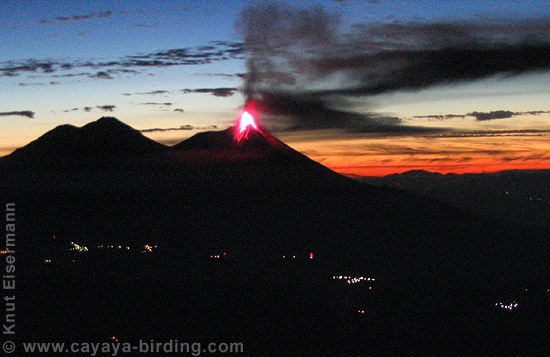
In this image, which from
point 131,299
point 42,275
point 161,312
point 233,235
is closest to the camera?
point 161,312

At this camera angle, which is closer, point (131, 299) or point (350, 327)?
point (350, 327)

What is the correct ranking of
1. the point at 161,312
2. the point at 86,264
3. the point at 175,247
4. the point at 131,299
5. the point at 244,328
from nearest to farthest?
the point at 244,328
the point at 161,312
the point at 131,299
the point at 86,264
the point at 175,247

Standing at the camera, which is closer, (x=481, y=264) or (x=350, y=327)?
(x=350, y=327)

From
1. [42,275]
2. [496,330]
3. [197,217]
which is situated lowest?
[496,330]

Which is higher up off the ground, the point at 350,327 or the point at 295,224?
the point at 295,224

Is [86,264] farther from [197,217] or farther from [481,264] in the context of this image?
[481,264]

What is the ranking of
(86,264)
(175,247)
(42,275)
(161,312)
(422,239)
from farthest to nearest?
(422,239) → (175,247) → (86,264) → (42,275) → (161,312)

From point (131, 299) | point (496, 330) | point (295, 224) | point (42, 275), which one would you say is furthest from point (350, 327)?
point (295, 224)

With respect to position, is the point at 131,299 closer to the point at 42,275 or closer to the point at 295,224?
the point at 42,275

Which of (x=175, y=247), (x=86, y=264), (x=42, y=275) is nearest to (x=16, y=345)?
(x=42, y=275)
